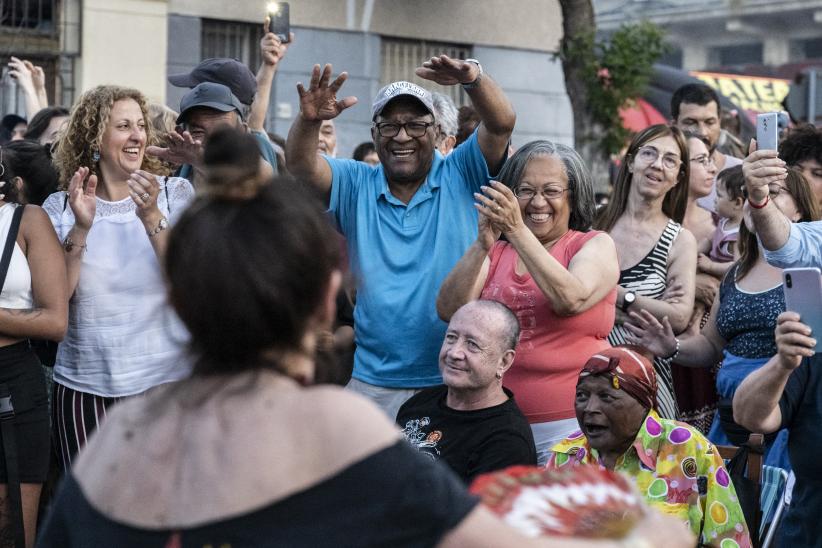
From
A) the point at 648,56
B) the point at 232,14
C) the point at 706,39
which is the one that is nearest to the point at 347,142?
the point at 232,14

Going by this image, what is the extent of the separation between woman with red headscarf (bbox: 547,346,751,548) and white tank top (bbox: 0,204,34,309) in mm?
2070

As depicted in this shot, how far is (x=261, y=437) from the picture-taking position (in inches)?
70.4

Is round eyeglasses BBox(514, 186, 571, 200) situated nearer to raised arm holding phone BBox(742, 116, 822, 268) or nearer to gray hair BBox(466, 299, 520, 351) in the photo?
gray hair BBox(466, 299, 520, 351)

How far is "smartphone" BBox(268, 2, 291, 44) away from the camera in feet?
21.0

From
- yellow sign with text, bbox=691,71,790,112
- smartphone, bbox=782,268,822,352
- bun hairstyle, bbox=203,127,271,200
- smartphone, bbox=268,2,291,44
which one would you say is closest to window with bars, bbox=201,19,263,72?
smartphone, bbox=268,2,291,44

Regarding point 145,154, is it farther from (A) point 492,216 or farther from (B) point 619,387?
(B) point 619,387

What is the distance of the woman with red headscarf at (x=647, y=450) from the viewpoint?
3949 millimetres

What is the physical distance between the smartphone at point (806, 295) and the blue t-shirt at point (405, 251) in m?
1.49

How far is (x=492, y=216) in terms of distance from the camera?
4250 millimetres

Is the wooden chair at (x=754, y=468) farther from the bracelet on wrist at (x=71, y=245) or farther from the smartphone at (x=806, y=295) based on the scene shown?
the bracelet on wrist at (x=71, y=245)

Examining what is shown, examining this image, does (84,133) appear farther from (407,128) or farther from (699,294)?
(699,294)

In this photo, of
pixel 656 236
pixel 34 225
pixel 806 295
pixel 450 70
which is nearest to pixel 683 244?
pixel 656 236

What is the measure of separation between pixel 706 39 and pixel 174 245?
148ft

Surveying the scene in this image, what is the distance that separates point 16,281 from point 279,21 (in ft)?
7.92
